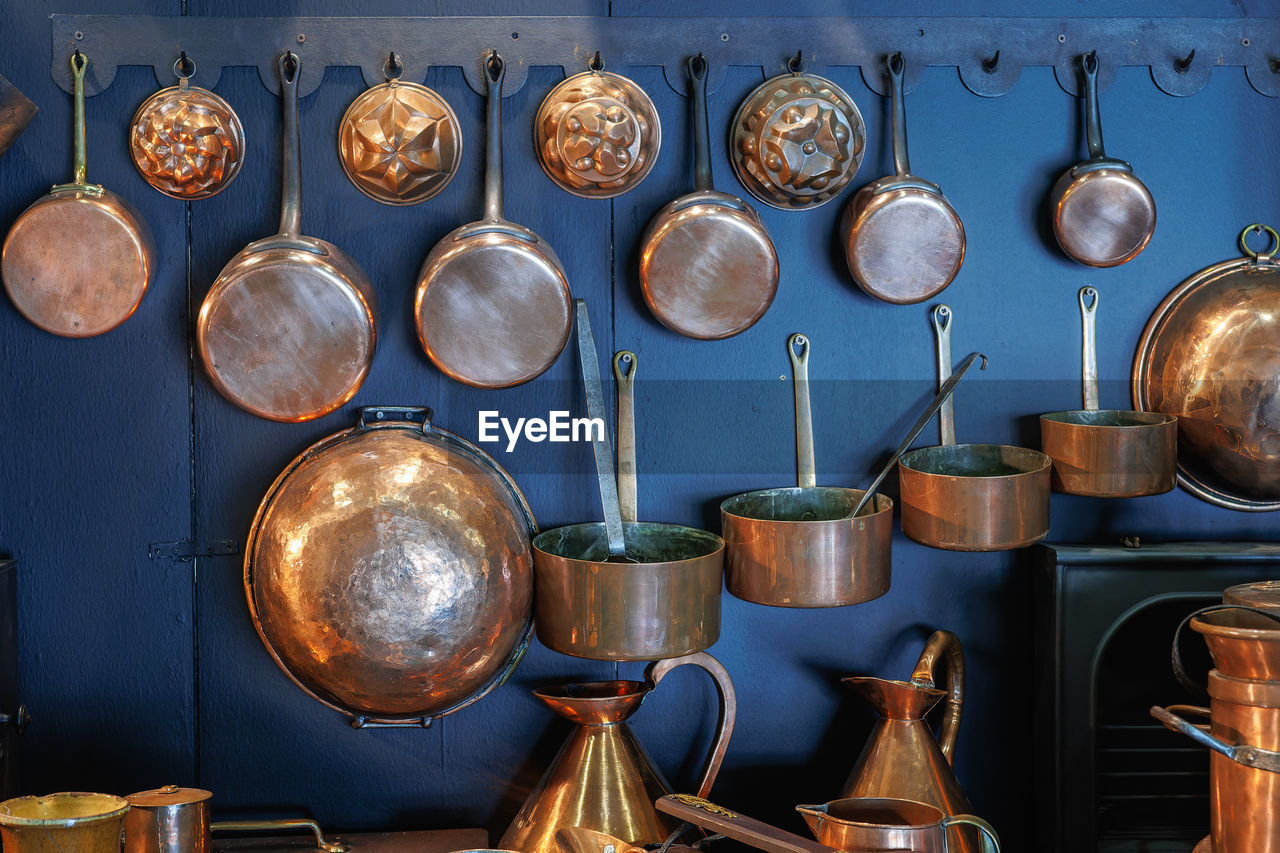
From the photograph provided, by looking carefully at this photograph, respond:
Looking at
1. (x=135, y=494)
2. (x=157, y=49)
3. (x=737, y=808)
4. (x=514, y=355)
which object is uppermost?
(x=157, y=49)

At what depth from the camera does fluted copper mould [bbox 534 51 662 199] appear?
1.56 meters

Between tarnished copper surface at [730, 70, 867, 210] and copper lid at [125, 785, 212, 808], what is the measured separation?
1.10 metres

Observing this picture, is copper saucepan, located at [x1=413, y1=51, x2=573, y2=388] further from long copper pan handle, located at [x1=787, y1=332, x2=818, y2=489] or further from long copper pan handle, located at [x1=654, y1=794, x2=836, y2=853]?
long copper pan handle, located at [x1=654, y1=794, x2=836, y2=853]

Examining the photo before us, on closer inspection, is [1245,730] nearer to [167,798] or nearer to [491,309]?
[491,309]

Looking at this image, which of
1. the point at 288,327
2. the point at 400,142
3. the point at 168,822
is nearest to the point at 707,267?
the point at 400,142

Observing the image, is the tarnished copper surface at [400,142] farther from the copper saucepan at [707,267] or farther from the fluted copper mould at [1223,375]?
the fluted copper mould at [1223,375]

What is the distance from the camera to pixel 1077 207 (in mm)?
1647

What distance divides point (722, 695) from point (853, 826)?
19.0 inches

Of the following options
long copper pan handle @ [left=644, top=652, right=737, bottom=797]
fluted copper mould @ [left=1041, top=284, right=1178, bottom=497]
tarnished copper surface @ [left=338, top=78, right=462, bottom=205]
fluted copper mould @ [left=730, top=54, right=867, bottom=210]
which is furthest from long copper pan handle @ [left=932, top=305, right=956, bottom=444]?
tarnished copper surface @ [left=338, top=78, right=462, bottom=205]

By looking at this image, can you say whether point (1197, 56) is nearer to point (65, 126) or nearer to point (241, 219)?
point (241, 219)

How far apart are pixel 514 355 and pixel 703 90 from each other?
0.48 metres

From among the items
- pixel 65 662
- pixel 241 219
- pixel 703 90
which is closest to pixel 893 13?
pixel 703 90

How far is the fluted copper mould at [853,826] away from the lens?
114 centimetres

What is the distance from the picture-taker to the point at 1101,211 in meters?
1.64
